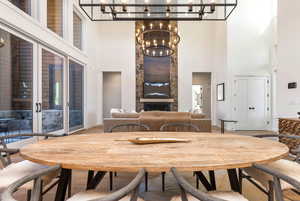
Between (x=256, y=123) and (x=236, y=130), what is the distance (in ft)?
2.86

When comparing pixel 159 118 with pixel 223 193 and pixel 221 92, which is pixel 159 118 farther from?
pixel 221 92

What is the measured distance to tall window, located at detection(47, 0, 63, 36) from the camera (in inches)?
218

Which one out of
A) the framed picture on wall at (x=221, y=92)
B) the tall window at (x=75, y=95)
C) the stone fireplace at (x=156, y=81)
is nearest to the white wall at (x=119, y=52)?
the stone fireplace at (x=156, y=81)

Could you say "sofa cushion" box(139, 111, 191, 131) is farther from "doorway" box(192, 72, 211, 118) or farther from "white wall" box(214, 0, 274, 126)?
"doorway" box(192, 72, 211, 118)

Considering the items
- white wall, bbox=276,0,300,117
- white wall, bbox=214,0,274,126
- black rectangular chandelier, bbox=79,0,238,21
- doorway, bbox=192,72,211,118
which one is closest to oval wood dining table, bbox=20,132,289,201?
black rectangular chandelier, bbox=79,0,238,21

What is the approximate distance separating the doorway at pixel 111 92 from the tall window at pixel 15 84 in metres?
6.08

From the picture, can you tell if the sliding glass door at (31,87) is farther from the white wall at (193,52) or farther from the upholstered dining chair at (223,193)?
the white wall at (193,52)

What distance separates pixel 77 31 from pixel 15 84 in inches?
158

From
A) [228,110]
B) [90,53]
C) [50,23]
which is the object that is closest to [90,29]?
[90,53]

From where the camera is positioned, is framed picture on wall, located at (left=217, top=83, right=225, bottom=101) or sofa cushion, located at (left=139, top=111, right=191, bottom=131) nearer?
sofa cushion, located at (left=139, top=111, right=191, bottom=131)

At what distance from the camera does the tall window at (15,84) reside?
3820 millimetres

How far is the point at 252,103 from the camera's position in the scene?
24.3ft

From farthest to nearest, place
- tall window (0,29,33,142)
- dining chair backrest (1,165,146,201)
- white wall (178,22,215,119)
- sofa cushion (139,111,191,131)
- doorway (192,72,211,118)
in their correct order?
1. doorway (192,72,211,118)
2. white wall (178,22,215,119)
3. sofa cushion (139,111,191,131)
4. tall window (0,29,33,142)
5. dining chair backrest (1,165,146,201)

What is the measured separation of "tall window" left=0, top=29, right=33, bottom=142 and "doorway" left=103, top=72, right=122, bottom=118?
20.0 ft
